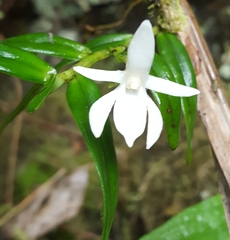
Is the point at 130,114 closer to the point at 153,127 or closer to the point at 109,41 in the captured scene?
the point at 153,127

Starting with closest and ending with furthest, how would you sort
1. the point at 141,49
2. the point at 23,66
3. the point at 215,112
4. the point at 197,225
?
the point at 141,49 → the point at 23,66 → the point at 215,112 → the point at 197,225

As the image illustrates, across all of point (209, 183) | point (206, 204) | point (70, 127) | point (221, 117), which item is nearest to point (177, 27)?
point (221, 117)

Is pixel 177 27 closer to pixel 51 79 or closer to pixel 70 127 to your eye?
pixel 51 79

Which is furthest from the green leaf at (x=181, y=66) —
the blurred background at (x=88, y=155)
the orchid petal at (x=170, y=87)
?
the blurred background at (x=88, y=155)

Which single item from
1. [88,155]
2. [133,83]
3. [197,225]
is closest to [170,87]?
[133,83]

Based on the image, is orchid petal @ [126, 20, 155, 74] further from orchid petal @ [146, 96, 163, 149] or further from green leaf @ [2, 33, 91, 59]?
green leaf @ [2, 33, 91, 59]

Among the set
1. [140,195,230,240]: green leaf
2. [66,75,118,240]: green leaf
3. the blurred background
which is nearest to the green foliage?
[66,75,118,240]: green leaf
